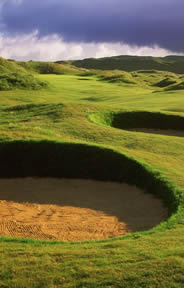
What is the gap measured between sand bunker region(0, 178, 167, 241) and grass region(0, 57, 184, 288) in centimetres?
62

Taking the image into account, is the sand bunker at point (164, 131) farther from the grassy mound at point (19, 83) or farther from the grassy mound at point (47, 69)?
the grassy mound at point (47, 69)

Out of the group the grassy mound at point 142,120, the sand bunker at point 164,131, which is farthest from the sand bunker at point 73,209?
the sand bunker at point 164,131

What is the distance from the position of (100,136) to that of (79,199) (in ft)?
17.3

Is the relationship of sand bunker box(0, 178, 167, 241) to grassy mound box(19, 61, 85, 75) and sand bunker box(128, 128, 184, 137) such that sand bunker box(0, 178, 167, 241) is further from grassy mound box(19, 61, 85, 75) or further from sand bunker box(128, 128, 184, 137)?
grassy mound box(19, 61, 85, 75)

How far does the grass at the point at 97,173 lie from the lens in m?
5.79

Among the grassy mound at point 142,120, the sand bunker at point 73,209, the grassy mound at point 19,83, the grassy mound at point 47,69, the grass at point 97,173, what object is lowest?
the sand bunker at point 73,209

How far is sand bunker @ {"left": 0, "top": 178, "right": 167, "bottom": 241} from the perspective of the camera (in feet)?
30.0

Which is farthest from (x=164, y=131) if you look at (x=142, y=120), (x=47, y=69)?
(x=47, y=69)

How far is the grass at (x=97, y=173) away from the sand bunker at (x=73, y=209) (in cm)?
62

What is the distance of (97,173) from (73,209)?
A: 8.85 feet

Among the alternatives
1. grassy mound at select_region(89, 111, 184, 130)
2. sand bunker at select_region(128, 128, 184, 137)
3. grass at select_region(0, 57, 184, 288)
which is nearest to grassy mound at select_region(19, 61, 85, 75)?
grass at select_region(0, 57, 184, 288)

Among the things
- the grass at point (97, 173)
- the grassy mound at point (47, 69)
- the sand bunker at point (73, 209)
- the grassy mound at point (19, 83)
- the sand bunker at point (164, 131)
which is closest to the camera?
the grass at point (97, 173)

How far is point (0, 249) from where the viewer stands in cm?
689

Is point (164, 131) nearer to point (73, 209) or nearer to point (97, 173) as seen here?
point (97, 173)
